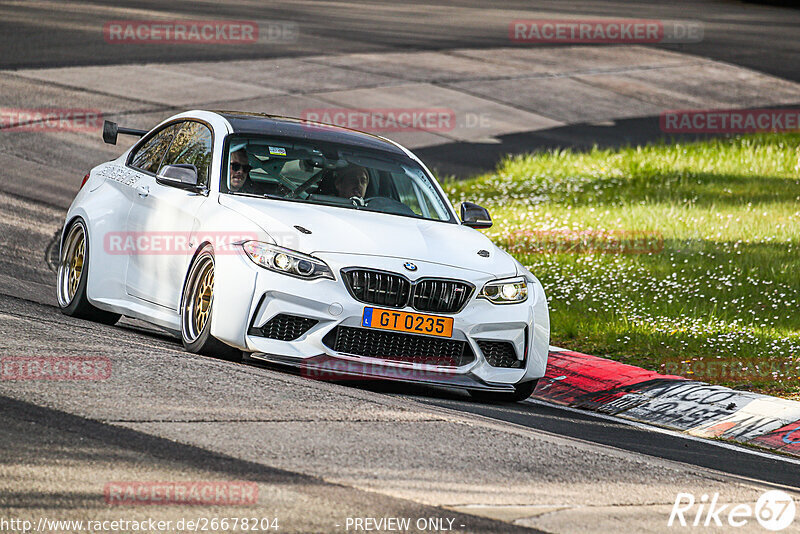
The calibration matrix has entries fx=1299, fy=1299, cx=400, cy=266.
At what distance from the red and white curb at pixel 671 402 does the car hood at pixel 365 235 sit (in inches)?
55.0

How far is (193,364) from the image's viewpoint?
24.9ft

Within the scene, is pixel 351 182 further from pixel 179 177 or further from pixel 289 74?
pixel 289 74

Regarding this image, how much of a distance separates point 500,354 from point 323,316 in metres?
1.27

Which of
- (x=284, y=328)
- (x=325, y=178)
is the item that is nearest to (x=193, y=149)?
(x=325, y=178)

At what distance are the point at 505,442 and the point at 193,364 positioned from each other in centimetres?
197

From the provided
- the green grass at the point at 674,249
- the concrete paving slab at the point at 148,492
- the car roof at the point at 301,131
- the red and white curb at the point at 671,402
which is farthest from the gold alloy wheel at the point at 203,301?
the green grass at the point at 674,249

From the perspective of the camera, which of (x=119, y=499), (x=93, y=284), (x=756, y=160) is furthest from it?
(x=756, y=160)

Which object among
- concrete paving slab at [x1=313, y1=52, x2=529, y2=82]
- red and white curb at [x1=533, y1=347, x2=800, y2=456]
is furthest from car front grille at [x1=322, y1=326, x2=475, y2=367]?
concrete paving slab at [x1=313, y1=52, x2=529, y2=82]

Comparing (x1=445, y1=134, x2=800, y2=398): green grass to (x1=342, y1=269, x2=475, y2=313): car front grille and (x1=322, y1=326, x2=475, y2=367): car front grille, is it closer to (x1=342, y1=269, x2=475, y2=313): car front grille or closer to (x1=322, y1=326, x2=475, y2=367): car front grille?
(x1=322, y1=326, x2=475, y2=367): car front grille

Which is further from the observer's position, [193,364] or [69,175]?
[69,175]

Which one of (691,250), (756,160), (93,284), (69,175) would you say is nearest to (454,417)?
(93,284)

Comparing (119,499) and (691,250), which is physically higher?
(119,499)

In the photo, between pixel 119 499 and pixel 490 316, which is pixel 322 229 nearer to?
pixel 490 316

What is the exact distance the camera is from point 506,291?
8344 mm
